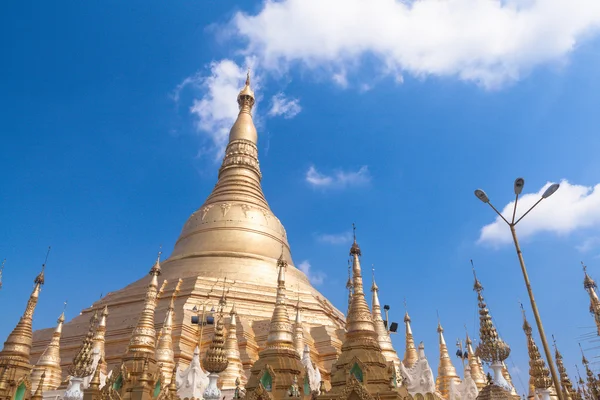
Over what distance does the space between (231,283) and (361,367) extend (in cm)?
1882

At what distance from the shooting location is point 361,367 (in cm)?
1177

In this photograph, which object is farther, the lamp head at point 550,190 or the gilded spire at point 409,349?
the gilded spire at point 409,349

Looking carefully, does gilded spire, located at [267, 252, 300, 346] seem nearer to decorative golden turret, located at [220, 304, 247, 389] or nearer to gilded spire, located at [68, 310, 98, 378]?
decorative golden turret, located at [220, 304, 247, 389]

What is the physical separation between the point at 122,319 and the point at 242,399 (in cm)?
1839

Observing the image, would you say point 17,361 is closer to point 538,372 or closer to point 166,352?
point 166,352

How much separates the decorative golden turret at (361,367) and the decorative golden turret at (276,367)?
5.13 feet

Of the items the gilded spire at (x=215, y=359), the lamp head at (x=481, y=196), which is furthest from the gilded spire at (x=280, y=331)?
the lamp head at (x=481, y=196)

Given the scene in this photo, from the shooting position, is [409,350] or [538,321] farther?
[409,350]

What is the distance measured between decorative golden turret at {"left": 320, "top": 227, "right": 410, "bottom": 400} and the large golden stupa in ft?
38.0

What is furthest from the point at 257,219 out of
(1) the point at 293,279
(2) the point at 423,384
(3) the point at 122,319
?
(2) the point at 423,384

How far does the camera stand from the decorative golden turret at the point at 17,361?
1409cm

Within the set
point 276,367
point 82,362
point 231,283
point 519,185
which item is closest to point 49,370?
point 231,283

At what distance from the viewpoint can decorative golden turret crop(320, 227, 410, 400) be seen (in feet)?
36.1

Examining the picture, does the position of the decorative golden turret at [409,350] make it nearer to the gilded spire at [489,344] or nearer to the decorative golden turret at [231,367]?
the decorative golden turret at [231,367]
